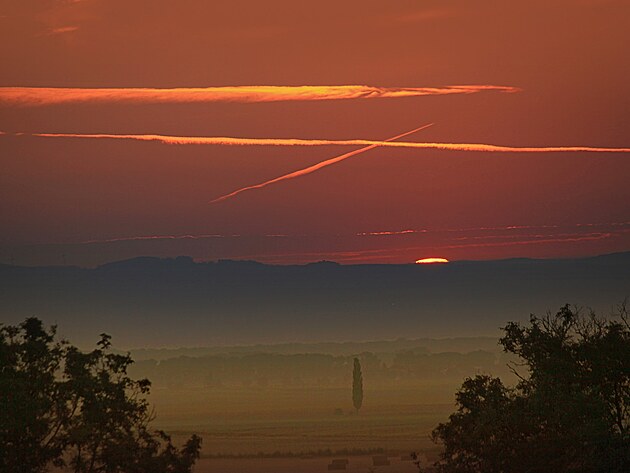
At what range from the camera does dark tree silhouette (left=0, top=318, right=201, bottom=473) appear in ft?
272

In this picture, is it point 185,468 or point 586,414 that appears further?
point 185,468

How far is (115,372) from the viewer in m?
88.8

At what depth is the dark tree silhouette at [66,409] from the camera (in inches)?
3268

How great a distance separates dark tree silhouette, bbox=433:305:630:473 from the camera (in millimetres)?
84438

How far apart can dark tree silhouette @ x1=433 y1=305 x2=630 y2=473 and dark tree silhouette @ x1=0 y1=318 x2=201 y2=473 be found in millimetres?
23059

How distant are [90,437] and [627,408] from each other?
113ft

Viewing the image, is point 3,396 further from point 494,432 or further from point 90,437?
point 494,432

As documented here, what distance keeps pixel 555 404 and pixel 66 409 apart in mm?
31437

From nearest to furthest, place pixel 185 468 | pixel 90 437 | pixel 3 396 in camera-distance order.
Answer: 1. pixel 3 396
2. pixel 90 437
3. pixel 185 468

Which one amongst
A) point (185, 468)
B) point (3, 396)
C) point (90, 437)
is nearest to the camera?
point (3, 396)

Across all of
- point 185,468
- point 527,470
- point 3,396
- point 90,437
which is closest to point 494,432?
point 527,470

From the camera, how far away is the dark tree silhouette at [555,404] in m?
84.4

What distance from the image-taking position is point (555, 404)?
8656cm

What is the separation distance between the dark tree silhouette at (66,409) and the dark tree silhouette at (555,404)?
75.7ft
